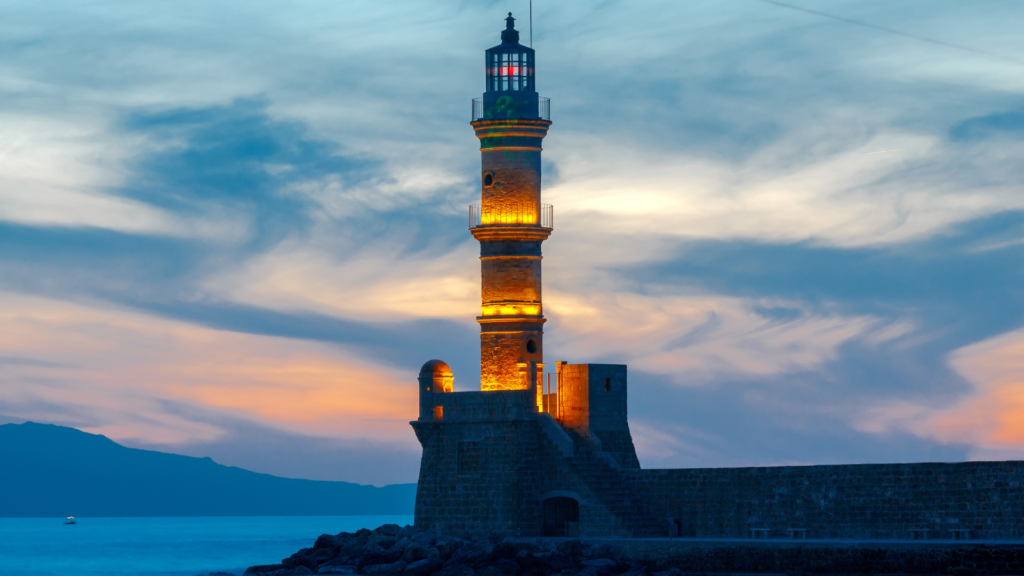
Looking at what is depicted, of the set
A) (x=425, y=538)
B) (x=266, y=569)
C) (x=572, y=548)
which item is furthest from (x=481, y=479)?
(x=266, y=569)

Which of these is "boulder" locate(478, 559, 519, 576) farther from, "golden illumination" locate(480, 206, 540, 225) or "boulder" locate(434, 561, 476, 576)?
"golden illumination" locate(480, 206, 540, 225)

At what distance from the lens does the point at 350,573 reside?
4050 cm

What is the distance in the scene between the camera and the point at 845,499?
3769 centimetres

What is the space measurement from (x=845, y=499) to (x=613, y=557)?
5601mm

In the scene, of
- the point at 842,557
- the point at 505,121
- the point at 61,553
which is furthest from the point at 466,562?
the point at 61,553

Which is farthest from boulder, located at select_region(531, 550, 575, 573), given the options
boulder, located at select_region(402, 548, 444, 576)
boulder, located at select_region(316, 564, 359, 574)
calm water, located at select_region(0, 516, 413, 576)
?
calm water, located at select_region(0, 516, 413, 576)

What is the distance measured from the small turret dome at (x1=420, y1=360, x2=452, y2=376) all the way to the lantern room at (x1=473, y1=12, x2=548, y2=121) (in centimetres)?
682

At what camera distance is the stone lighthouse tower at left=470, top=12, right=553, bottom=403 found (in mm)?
44031

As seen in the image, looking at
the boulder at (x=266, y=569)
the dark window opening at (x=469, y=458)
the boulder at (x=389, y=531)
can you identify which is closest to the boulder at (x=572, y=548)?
the dark window opening at (x=469, y=458)

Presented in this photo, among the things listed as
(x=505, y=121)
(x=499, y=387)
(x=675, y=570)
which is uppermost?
(x=505, y=121)

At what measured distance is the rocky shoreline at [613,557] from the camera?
3338cm

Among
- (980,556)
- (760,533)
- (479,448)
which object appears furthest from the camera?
(479,448)

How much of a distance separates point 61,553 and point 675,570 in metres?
58.7

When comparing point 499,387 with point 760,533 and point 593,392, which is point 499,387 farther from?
point 760,533
